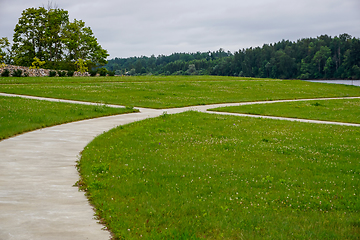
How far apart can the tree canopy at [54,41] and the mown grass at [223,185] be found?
69.9 m

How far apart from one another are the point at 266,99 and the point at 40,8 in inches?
2669

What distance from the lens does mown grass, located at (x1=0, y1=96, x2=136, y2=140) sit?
13.8 metres

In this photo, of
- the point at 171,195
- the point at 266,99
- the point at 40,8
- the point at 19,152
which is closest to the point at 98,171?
the point at 171,195

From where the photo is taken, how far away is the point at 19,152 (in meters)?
10.1

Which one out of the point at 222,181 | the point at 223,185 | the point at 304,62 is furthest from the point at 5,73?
the point at 304,62

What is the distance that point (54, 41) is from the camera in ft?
259

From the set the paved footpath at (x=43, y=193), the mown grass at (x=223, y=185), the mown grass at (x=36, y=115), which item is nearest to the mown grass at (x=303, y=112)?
the mown grass at (x=223, y=185)

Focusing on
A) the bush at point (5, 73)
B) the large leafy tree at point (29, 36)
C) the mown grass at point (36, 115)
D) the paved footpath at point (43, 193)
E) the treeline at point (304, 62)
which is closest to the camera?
the paved footpath at point (43, 193)

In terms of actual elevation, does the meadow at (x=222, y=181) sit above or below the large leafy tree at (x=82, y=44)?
below

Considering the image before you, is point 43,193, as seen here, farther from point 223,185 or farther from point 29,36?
point 29,36

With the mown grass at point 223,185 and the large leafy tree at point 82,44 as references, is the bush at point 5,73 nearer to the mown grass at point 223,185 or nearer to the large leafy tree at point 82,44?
the large leafy tree at point 82,44

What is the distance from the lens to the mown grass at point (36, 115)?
13.8m

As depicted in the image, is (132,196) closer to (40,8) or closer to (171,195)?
(171,195)

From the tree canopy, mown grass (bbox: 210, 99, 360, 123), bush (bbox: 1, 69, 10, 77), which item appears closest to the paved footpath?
mown grass (bbox: 210, 99, 360, 123)
